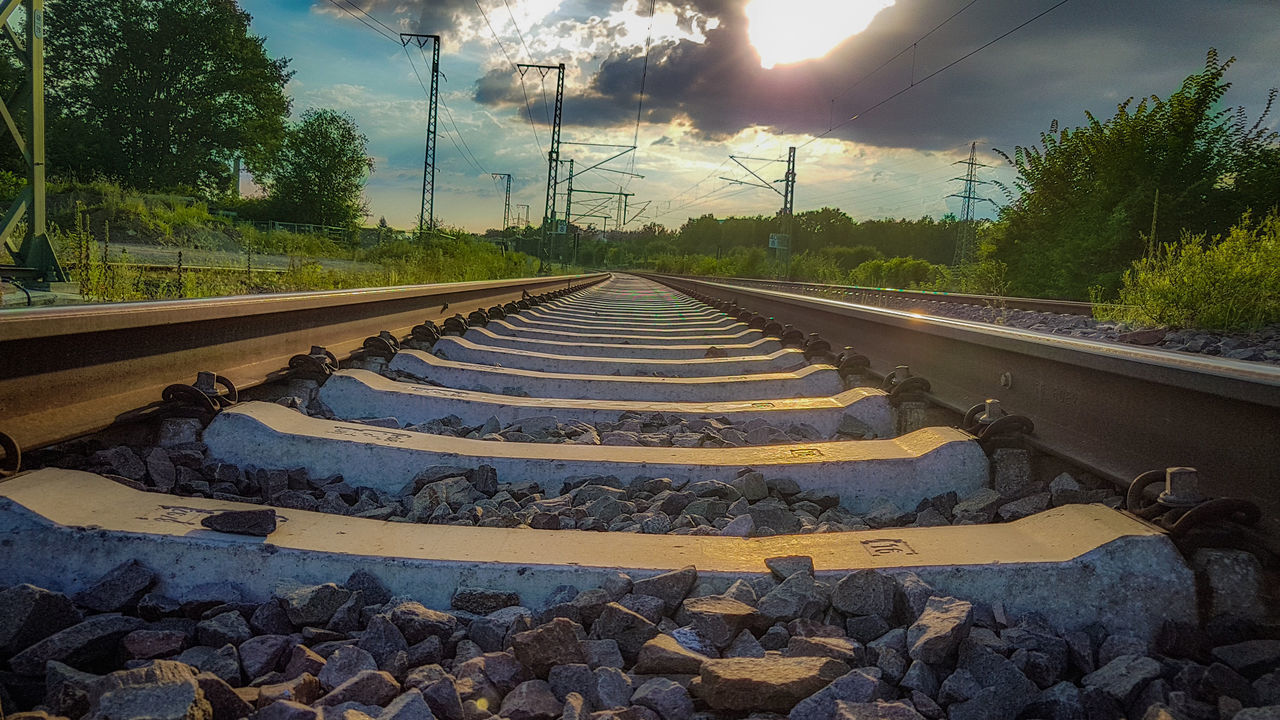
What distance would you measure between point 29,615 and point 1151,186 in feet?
62.7

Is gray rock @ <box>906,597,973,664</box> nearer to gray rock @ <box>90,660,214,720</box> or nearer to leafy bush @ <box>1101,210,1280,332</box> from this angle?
gray rock @ <box>90,660,214,720</box>

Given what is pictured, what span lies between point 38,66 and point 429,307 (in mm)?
4940

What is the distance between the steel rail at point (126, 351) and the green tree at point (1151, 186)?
15158mm

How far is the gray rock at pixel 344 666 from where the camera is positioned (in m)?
1.30

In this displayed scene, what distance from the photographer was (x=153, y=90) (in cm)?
4428

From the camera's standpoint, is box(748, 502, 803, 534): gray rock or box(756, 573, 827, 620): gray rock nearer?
box(756, 573, 827, 620): gray rock

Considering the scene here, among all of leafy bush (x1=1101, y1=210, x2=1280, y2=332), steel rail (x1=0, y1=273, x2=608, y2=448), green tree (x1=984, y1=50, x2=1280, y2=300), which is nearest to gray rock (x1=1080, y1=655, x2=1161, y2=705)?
steel rail (x1=0, y1=273, x2=608, y2=448)

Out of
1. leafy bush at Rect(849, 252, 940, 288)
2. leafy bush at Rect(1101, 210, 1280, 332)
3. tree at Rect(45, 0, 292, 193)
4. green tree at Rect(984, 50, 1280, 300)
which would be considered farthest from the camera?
tree at Rect(45, 0, 292, 193)

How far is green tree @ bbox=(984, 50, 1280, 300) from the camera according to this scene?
14531 mm

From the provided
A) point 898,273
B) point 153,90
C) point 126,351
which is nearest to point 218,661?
point 126,351

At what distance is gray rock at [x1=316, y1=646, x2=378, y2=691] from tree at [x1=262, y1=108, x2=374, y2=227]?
6011cm

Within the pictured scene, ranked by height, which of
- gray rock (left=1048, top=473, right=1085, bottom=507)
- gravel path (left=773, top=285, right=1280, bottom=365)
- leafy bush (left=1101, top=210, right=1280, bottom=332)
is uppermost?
leafy bush (left=1101, top=210, right=1280, bottom=332)

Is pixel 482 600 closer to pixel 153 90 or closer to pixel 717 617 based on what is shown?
pixel 717 617

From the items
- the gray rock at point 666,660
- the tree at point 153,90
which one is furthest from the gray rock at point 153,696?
the tree at point 153,90
